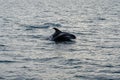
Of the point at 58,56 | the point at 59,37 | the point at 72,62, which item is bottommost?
the point at 72,62

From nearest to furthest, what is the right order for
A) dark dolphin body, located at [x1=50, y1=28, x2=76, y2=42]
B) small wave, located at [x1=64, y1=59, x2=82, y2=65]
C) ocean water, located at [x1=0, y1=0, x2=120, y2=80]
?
1. ocean water, located at [x1=0, y1=0, x2=120, y2=80]
2. small wave, located at [x1=64, y1=59, x2=82, y2=65]
3. dark dolphin body, located at [x1=50, y1=28, x2=76, y2=42]

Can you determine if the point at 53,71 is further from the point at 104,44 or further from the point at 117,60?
the point at 104,44

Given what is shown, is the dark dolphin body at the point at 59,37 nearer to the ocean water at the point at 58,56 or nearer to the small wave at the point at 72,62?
the ocean water at the point at 58,56

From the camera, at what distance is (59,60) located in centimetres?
2869

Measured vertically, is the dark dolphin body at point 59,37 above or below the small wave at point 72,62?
above

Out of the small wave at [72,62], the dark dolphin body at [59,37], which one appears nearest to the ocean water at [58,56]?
the small wave at [72,62]

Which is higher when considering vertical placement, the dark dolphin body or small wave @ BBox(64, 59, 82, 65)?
the dark dolphin body

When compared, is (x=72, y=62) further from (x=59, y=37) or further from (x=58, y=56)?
(x=59, y=37)

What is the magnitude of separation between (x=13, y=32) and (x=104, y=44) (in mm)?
11204

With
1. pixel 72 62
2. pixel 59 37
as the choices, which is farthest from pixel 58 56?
pixel 59 37

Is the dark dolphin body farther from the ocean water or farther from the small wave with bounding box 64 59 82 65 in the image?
the small wave with bounding box 64 59 82 65

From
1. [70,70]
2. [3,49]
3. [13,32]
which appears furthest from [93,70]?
[13,32]

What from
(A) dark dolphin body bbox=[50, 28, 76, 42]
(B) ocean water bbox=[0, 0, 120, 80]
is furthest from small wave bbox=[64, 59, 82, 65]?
(A) dark dolphin body bbox=[50, 28, 76, 42]

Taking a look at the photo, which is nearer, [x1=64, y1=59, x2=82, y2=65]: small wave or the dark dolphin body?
[x1=64, y1=59, x2=82, y2=65]: small wave
